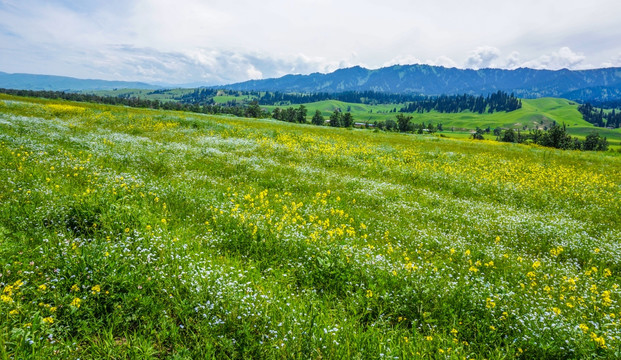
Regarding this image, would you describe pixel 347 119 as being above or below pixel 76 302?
above

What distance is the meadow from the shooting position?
148 inches

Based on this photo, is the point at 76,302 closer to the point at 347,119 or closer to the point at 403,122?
the point at 347,119

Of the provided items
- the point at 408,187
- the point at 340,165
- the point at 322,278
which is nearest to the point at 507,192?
the point at 408,187

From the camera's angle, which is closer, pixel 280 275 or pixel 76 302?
pixel 76 302

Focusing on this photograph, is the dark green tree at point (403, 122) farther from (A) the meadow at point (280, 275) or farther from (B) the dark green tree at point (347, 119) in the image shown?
(A) the meadow at point (280, 275)

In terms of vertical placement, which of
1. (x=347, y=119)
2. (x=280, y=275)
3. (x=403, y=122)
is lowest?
(x=280, y=275)

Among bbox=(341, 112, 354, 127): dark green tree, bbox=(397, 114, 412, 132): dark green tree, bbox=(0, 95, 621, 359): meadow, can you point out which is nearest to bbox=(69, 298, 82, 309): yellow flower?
bbox=(0, 95, 621, 359): meadow

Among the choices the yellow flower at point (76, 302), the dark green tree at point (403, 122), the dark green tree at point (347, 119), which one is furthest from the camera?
the dark green tree at point (347, 119)

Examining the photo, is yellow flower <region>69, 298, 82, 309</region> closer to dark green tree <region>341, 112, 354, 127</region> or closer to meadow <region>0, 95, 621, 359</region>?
meadow <region>0, 95, 621, 359</region>

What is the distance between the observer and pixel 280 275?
5.49m

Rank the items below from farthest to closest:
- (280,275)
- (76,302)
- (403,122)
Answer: (403,122) < (280,275) < (76,302)

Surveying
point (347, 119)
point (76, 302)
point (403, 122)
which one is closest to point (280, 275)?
point (76, 302)

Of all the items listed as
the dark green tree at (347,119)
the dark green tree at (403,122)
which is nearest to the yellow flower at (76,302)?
the dark green tree at (347,119)

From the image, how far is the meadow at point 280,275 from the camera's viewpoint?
3.77 meters
